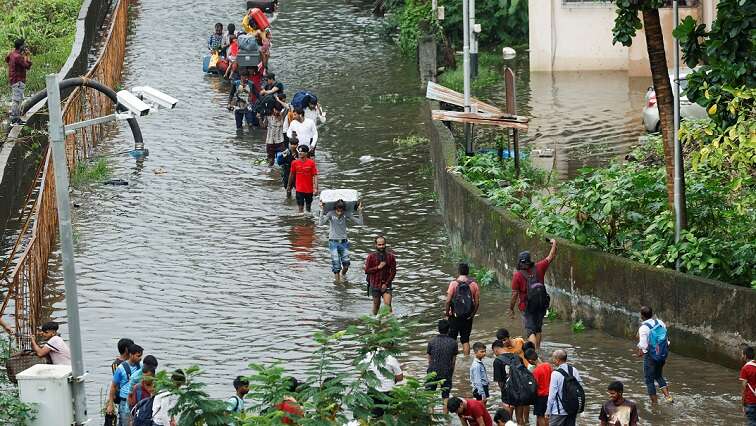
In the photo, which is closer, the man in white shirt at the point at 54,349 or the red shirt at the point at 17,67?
the man in white shirt at the point at 54,349

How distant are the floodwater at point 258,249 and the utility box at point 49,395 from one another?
2.04 m

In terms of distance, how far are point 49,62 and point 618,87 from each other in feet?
40.8

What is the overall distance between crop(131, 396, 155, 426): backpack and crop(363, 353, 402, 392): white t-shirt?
83.8 inches

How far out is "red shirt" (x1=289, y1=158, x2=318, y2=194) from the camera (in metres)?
23.7

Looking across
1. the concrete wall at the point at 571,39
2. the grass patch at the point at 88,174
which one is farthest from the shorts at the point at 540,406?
the concrete wall at the point at 571,39

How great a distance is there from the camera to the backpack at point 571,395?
14.4 m

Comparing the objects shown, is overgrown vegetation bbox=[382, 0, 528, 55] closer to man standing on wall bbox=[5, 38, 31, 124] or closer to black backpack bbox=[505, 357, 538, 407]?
man standing on wall bbox=[5, 38, 31, 124]

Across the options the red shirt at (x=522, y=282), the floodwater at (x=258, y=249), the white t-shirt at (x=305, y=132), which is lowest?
the floodwater at (x=258, y=249)

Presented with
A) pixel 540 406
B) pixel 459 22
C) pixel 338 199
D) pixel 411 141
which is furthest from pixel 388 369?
pixel 459 22

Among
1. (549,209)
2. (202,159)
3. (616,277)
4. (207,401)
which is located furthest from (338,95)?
(207,401)

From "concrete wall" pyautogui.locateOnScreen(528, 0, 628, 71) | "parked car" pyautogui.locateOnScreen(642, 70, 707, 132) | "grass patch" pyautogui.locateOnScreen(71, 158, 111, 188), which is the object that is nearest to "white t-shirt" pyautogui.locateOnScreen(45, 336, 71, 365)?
"grass patch" pyautogui.locateOnScreen(71, 158, 111, 188)

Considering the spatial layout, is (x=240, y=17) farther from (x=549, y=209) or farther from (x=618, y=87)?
(x=549, y=209)

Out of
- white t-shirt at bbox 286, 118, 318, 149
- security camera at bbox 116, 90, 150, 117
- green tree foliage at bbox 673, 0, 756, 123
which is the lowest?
white t-shirt at bbox 286, 118, 318, 149

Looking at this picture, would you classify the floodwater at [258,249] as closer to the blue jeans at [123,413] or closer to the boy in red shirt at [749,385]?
the boy in red shirt at [749,385]
